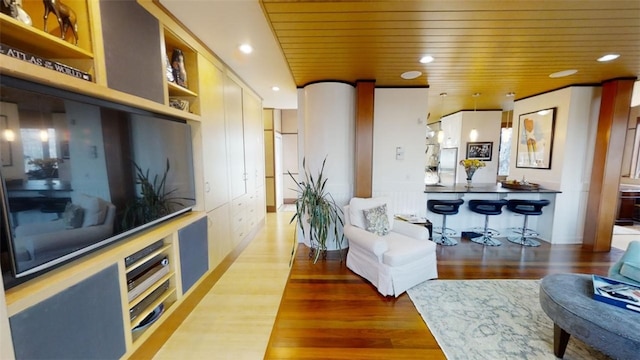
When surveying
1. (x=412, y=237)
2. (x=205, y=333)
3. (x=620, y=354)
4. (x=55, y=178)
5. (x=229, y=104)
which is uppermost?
(x=229, y=104)

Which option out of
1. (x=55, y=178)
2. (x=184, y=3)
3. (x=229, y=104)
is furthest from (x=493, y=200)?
(x=55, y=178)

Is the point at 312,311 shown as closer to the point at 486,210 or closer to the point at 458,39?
the point at 458,39

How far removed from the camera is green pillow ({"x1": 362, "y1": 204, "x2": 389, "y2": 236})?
9.75 feet

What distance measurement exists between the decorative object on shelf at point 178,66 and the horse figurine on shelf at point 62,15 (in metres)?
0.82

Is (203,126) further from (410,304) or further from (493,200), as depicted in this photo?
(493,200)

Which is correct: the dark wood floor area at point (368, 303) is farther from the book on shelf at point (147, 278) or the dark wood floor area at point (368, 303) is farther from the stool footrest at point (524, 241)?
the book on shelf at point (147, 278)

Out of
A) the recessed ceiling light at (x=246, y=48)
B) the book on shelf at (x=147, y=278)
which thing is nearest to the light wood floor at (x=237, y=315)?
the book on shelf at (x=147, y=278)

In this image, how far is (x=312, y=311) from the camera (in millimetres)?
2250

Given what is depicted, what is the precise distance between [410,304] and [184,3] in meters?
3.28

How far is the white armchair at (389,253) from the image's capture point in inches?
96.9

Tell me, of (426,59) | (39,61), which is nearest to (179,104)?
(39,61)

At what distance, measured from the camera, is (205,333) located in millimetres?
2012

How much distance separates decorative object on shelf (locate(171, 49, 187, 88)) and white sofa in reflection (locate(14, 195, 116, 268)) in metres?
1.31

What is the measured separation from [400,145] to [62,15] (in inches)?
146
